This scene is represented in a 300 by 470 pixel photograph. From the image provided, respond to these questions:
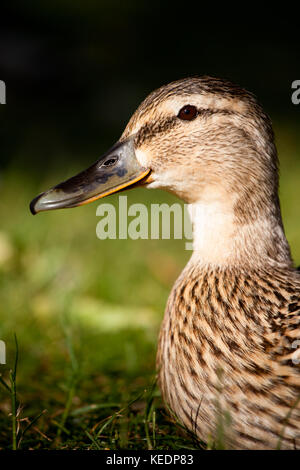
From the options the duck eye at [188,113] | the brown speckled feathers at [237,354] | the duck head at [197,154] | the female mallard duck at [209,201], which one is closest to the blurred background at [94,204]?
the brown speckled feathers at [237,354]

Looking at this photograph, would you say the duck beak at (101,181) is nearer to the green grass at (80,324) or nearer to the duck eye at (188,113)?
the duck eye at (188,113)

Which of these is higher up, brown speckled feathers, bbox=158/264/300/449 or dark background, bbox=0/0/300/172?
dark background, bbox=0/0/300/172

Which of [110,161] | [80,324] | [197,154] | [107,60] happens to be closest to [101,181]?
[110,161]

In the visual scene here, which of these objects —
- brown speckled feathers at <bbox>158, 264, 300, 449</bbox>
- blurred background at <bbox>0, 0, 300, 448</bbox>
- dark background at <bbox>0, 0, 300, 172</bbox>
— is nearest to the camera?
brown speckled feathers at <bbox>158, 264, 300, 449</bbox>

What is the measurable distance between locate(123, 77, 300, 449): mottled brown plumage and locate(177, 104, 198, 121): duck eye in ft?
0.05

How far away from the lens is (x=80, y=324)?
3.31 metres

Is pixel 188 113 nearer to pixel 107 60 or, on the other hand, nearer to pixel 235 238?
pixel 235 238

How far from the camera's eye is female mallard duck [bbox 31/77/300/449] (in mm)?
2115

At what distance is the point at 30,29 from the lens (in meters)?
7.41

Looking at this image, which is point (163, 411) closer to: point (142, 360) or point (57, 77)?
point (142, 360)

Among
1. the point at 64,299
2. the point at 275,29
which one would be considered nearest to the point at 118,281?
the point at 64,299

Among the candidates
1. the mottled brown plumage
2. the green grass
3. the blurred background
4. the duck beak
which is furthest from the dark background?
the mottled brown plumage

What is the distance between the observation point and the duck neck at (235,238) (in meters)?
2.27

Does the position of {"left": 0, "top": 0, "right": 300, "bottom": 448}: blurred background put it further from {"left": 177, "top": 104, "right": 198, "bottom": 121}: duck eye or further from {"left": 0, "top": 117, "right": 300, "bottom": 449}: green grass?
{"left": 177, "top": 104, "right": 198, "bottom": 121}: duck eye
